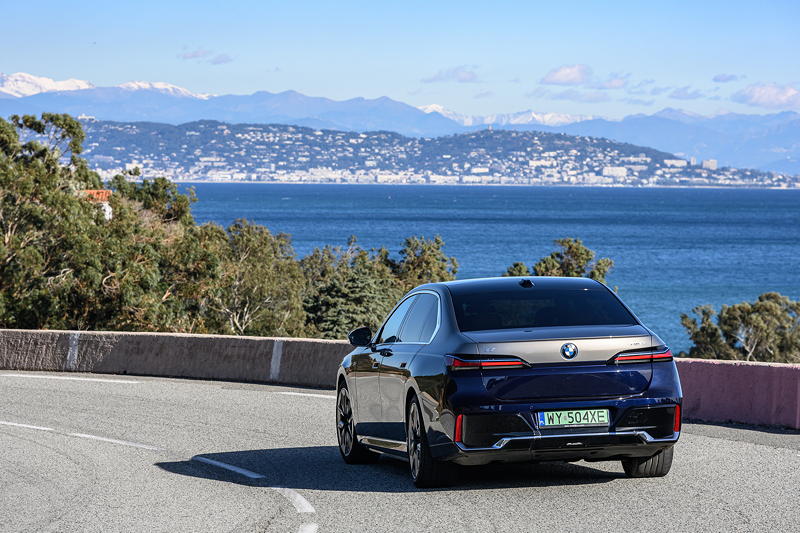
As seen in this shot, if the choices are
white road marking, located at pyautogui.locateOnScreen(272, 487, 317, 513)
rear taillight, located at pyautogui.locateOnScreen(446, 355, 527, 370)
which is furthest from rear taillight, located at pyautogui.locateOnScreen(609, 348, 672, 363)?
white road marking, located at pyautogui.locateOnScreen(272, 487, 317, 513)

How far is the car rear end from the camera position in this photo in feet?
25.5

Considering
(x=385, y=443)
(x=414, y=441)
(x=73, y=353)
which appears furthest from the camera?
(x=73, y=353)

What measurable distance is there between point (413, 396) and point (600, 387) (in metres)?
1.45

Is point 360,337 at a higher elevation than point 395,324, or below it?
below

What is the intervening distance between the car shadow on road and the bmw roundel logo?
1.13 meters

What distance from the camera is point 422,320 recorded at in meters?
9.02

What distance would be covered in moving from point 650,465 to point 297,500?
8.07ft

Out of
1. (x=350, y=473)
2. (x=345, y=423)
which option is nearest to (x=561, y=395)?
(x=350, y=473)

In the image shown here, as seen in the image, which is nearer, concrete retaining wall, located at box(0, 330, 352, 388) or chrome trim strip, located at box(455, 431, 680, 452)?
chrome trim strip, located at box(455, 431, 680, 452)

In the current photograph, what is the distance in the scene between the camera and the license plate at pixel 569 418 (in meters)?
7.78

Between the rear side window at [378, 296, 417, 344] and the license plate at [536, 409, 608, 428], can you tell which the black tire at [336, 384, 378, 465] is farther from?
the license plate at [536, 409, 608, 428]

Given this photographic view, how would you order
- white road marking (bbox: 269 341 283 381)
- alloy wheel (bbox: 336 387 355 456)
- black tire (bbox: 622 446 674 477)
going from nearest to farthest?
black tire (bbox: 622 446 674 477) → alloy wheel (bbox: 336 387 355 456) → white road marking (bbox: 269 341 283 381)

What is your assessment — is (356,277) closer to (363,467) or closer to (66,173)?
(66,173)

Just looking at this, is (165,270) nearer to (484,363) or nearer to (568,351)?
(484,363)
